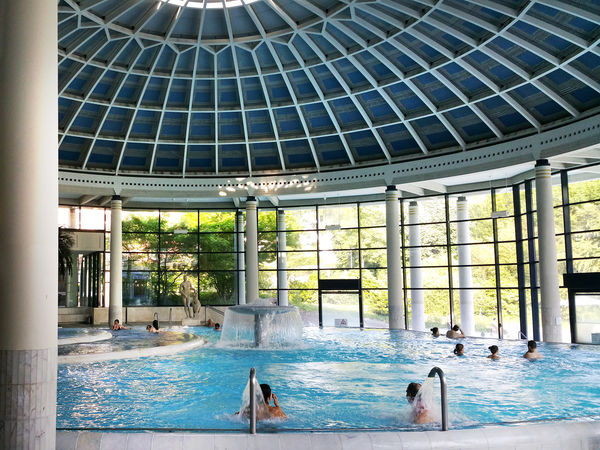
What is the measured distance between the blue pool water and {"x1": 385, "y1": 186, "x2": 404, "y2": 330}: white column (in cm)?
740

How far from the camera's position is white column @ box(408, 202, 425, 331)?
115 feet

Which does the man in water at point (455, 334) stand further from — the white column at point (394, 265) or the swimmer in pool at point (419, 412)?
the swimmer in pool at point (419, 412)

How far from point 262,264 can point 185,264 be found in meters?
5.43

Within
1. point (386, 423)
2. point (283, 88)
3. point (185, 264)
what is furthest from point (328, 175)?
point (386, 423)

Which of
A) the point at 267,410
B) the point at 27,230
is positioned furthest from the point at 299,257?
the point at 27,230

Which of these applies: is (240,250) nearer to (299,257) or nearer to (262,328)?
(299,257)

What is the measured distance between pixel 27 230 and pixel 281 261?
106 feet

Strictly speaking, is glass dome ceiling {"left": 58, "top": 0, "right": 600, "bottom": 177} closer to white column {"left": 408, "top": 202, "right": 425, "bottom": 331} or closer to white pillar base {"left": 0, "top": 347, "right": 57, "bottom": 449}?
white column {"left": 408, "top": 202, "right": 425, "bottom": 331}

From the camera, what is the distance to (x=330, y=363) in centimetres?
1853

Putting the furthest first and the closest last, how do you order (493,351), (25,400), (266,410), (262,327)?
(262,327) < (493,351) < (266,410) < (25,400)

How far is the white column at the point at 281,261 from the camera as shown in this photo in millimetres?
38812

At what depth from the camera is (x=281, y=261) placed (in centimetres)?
3888

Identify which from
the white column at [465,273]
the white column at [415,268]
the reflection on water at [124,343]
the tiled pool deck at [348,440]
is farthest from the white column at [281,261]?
the tiled pool deck at [348,440]

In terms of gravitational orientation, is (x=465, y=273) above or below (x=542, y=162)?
below
